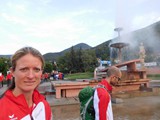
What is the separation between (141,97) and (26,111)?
12201 millimetres

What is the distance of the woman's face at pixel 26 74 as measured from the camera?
1.85 metres

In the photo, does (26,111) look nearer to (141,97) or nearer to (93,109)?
(93,109)

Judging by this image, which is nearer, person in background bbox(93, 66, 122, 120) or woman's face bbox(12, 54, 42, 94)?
woman's face bbox(12, 54, 42, 94)

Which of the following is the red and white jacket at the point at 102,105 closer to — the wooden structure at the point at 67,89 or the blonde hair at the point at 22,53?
the blonde hair at the point at 22,53

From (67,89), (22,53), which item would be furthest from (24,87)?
(67,89)

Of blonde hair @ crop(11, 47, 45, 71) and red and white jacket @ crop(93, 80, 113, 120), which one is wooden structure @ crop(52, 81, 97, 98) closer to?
red and white jacket @ crop(93, 80, 113, 120)

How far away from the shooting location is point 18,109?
1.79 metres

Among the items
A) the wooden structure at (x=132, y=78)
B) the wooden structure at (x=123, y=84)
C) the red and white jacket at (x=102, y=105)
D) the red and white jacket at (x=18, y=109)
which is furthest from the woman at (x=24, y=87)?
the wooden structure at (x=132, y=78)

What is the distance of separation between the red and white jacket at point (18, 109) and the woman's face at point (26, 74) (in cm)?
7

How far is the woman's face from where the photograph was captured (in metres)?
1.85

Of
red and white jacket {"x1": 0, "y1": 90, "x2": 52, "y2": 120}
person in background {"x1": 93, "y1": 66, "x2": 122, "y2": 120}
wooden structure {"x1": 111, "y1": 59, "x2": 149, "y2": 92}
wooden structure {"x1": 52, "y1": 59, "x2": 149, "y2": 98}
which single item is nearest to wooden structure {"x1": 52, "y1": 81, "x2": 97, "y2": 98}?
wooden structure {"x1": 52, "y1": 59, "x2": 149, "y2": 98}

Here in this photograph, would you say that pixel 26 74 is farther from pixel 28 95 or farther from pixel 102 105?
pixel 102 105

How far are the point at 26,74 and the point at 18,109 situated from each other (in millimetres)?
269

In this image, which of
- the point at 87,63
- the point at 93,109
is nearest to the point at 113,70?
the point at 93,109
